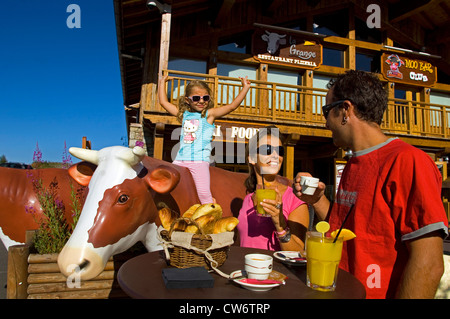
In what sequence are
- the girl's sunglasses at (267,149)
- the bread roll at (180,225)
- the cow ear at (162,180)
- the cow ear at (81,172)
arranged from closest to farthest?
the bread roll at (180,225) < the cow ear at (162,180) < the cow ear at (81,172) < the girl's sunglasses at (267,149)

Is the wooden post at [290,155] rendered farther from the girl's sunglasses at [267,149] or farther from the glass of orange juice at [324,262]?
the glass of orange juice at [324,262]

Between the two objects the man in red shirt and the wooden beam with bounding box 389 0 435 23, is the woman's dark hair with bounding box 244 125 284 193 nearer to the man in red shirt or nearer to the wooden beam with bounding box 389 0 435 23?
the man in red shirt

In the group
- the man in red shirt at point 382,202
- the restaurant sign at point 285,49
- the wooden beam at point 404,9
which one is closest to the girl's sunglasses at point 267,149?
the man in red shirt at point 382,202

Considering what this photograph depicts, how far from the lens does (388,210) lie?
4.67 ft

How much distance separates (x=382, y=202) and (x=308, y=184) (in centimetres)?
39

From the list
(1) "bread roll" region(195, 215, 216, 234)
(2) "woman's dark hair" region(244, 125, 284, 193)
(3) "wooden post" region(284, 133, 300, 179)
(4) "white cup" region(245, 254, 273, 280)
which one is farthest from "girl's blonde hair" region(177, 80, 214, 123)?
(3) "wooden post" region(284, 133, 300, 179)

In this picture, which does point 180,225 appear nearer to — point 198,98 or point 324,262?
point 324,262

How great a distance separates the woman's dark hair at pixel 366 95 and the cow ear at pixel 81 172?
1.85 meters

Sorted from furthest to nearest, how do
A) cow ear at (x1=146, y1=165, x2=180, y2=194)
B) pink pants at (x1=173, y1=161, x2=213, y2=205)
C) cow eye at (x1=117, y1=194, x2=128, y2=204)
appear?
pink pants at (x1=173, y1=161, x2=213, y2=205)
cow ear at (x1=146, y1=165, x2=180, y2=194)
cow eye at (x1=117, y1=194, x2=128, y2=204)

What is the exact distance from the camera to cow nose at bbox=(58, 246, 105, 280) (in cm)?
161

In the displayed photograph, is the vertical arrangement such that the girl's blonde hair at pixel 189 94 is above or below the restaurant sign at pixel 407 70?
below

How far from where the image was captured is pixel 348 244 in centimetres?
161

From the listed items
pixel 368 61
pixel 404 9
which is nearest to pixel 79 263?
pixel 368 61

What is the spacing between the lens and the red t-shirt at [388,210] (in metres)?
1.26
